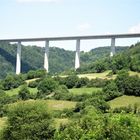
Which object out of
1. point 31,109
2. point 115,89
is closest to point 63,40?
point 115,89

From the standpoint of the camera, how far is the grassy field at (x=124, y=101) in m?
70.4

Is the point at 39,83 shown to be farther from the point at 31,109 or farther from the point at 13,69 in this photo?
the point at 13,69

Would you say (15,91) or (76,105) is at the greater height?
(15,91)

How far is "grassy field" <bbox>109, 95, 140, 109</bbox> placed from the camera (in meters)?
70.4

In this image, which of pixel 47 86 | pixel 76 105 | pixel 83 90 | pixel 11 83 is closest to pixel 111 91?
pixel 76 105

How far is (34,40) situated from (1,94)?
54275 mm

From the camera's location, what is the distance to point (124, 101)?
72750mm

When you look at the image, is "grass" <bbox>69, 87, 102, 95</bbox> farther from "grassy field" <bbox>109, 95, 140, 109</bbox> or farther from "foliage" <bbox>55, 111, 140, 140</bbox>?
"foliage" <bbox>55, 111, 140, 140</bbox>

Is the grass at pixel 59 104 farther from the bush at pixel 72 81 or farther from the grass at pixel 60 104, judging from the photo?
the bush at pixel 72 81

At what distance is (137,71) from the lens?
9119cm

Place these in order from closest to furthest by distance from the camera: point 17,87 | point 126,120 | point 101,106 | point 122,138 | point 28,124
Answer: point 122,138
point 126,120
point 28,124
point 101,106
point 17,87

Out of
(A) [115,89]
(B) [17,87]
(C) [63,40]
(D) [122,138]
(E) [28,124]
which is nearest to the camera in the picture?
(D) [122,138]

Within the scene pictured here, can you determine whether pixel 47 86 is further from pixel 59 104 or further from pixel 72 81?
pixel 59 104

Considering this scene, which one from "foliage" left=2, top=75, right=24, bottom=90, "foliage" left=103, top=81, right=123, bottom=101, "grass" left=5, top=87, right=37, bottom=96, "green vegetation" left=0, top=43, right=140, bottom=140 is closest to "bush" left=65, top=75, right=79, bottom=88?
"green vegetation" left=0, top=43, right=140, bottom=140
